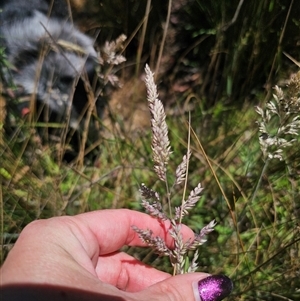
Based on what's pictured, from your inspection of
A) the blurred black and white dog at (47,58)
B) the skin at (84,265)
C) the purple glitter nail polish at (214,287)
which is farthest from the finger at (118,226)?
the blurred black and white dog at (47,58)

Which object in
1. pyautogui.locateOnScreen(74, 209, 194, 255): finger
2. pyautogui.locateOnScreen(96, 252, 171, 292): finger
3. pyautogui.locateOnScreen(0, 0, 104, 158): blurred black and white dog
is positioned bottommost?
pyautogui.locateOnScreen(96, 252, 171, 292): finger

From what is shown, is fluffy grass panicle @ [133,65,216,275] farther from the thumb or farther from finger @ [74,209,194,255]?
finger @ [74,209,194,255]

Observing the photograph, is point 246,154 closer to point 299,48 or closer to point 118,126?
point 299,48

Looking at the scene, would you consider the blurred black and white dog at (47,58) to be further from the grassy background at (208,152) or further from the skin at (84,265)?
the skin at (84,265)

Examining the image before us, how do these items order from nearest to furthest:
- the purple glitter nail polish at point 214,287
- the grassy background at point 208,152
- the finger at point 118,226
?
the purple glitter nail polish at point 214,287
the finger at point 118,226
the grassy background at point 208,152

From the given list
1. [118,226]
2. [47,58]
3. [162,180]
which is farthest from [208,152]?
[47,58]

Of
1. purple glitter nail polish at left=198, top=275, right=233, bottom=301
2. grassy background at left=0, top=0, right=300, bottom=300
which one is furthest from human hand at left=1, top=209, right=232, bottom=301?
grassy background at left=0, top=0, right=300, bottom=300

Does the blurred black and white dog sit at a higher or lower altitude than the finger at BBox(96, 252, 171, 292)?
higher
